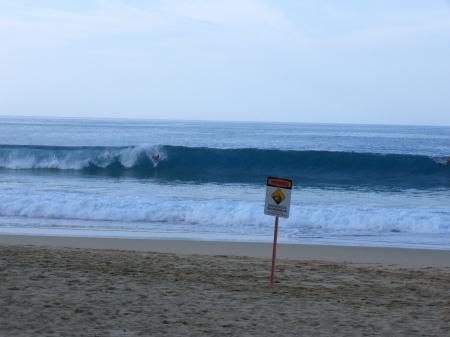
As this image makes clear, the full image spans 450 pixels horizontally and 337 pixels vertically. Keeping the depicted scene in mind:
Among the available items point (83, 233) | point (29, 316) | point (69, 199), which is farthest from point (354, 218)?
point (29, 316)

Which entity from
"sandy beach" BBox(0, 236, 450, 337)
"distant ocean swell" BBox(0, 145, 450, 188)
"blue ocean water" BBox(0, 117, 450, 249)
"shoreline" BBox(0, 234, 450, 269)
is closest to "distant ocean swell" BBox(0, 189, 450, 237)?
"blue ocean water" BBox(0, 117, 450, 249)

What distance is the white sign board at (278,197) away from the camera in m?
7.13

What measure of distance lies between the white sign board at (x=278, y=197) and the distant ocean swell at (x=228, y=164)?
59.0 ft

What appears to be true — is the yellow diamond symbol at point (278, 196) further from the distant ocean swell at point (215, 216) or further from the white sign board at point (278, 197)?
the distant ocean swell at point (215, 216)

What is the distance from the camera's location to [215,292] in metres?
6.46

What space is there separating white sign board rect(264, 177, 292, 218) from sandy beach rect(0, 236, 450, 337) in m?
0.93

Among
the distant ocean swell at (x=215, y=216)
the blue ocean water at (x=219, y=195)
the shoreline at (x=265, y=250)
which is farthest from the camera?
the distant ocean swell at (x=215, y=216)

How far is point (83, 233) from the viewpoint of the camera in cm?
1151

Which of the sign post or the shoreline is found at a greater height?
the sign post

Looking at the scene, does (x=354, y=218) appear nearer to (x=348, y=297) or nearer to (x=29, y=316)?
(x=348, y=297)

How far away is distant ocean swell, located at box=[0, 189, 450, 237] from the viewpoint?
12742mm

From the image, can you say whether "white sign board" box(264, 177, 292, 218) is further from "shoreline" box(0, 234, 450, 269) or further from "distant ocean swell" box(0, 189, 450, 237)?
"distant ocean swell" box(0, 189, 450, 237)

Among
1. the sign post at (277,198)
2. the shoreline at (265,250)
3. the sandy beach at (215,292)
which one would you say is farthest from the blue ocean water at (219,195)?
the sign post at (277,198)

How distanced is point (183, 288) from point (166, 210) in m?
7.48
